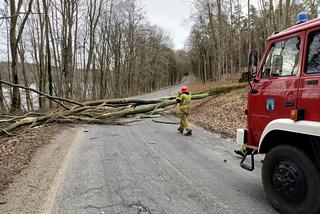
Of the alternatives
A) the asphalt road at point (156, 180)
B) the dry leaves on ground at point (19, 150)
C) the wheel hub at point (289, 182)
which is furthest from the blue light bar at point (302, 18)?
the dry leaves on ground at point (19, 150)

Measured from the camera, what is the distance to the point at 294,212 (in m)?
3.86

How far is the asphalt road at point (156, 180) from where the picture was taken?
442cm

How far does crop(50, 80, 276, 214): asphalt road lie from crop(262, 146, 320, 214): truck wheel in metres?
0.37

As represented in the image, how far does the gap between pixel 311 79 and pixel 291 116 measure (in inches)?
23.2

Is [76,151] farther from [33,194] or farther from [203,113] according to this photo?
[203,113]

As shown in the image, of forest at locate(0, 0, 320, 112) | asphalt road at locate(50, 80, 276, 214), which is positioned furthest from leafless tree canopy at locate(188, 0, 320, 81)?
asphalt road at locate(50, 80, 276, 214)

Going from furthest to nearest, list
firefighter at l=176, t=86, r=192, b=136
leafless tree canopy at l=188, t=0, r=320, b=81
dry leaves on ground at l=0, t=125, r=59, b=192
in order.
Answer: leafless tree canopy at l=188, t=0, r=320, b=81 < firefighter at l=176, t=86, r=192, b=136 < dry leaves on ground at l=0, t=125, r=59, b=192

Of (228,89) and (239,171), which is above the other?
(228,89)

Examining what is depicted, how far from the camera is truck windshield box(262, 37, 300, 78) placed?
421 centimetres

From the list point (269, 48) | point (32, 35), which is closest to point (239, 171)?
point (269, 48)

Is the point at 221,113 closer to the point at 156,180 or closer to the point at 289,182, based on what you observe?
the point at 156,180

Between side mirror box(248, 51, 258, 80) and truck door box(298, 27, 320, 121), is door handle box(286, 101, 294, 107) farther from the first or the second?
side mirror box(248, 51, 258, 80)

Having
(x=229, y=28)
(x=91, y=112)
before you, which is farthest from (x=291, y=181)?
(x=229, y=28)

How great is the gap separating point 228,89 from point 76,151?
511 inches
